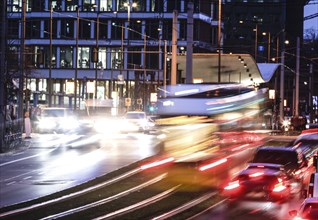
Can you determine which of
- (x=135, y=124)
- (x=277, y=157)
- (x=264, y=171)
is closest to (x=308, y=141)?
(x=277, y=157)

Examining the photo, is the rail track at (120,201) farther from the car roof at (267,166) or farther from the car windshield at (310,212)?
the car windshield at (310,212)

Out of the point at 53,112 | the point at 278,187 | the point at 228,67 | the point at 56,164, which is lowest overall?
the point at 56,164

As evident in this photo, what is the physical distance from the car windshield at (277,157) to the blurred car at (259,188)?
4.81 ft

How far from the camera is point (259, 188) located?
21.6 meters

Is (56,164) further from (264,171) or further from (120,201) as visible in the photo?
(264,171)

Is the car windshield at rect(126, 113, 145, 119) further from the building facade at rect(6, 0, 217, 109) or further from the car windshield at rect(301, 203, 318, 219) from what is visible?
the car windshield at rect(301, 203, 318, 219)

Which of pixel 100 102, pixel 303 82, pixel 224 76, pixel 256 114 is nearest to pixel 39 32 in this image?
pixel 100 102

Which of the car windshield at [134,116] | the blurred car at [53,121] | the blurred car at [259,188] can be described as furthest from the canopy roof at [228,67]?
the blurred car at [259,188]

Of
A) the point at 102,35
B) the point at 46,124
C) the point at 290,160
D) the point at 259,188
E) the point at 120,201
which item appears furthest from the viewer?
the point at 102,35

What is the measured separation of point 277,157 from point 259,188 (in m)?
2.49

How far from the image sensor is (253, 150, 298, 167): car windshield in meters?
23.4

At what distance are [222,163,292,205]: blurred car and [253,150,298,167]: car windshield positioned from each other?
147 cm

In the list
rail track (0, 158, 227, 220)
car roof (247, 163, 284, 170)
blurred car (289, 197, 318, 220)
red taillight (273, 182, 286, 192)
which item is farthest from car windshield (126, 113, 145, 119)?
blurred car (289, 197, 318, 220)

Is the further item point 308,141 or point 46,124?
point 46,124
